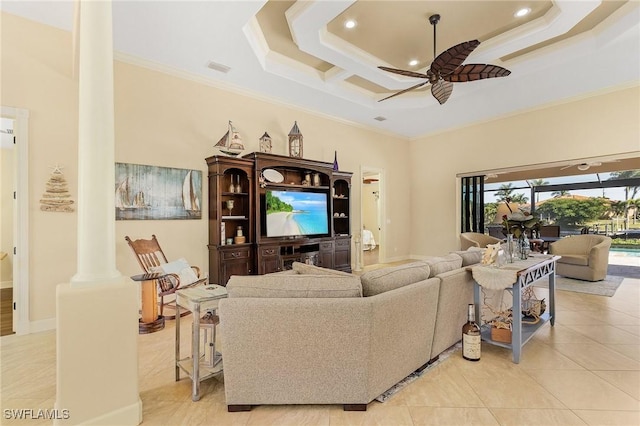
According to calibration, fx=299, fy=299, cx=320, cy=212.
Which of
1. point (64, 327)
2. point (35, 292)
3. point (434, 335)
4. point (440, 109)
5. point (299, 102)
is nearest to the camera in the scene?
point (64, 327)

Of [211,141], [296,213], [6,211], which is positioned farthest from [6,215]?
[296,213]

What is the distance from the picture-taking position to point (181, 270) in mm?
3834

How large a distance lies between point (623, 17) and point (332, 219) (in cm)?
476

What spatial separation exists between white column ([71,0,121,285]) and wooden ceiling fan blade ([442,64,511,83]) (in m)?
3.34

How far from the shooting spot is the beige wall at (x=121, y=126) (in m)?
3.34

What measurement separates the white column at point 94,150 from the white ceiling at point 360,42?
4.95ft

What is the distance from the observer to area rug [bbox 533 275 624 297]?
4.89m

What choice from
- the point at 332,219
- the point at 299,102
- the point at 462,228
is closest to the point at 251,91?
the point at 299,102

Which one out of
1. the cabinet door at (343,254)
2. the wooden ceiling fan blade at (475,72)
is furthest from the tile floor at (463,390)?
the cabinet door at (343,254)

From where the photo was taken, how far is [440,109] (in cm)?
631

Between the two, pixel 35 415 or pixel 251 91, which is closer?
pixel 35 415

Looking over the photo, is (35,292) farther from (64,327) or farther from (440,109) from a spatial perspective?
(440,109)

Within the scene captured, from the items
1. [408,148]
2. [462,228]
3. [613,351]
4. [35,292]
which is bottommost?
[613,351]

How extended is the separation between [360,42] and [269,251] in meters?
3.38
